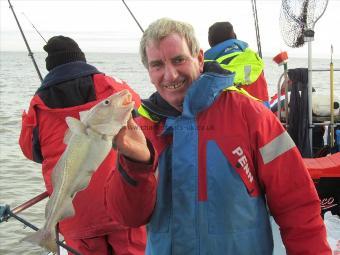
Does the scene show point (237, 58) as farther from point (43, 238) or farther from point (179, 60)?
point (43, 238)

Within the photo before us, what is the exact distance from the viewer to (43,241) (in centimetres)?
233

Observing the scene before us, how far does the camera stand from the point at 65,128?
3471mm

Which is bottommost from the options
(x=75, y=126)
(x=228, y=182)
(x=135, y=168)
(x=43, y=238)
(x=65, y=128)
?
(x=43, y=238)

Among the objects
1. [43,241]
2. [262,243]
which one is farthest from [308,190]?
[43,241]

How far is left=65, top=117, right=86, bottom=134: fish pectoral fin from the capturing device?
193 cm

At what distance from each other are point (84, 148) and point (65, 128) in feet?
5.01

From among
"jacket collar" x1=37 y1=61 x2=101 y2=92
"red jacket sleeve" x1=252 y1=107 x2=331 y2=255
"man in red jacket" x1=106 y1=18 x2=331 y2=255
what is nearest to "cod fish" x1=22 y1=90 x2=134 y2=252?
"man in red jacket" x1=106 y1=18 x2=331 y2=255

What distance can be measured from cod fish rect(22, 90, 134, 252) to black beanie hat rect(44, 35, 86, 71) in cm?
170

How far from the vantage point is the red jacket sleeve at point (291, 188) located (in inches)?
80.4

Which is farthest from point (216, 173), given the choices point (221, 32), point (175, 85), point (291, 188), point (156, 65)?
point (221, 32)

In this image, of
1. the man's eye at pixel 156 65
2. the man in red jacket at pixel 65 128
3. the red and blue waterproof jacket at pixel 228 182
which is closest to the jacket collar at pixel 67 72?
the man in red jacket at pixel 65 128

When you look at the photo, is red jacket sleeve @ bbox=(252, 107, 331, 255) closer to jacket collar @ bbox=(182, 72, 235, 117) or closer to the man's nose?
jacket collar @ bbox=(182, 72, 235, 117)

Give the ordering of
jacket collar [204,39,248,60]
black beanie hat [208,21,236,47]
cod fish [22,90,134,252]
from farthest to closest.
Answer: black beanie hat [208,21,236,47]
jacket collar [204,39,248,60]
cod fish [22,90,134,252]

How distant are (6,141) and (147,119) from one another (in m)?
12.3
